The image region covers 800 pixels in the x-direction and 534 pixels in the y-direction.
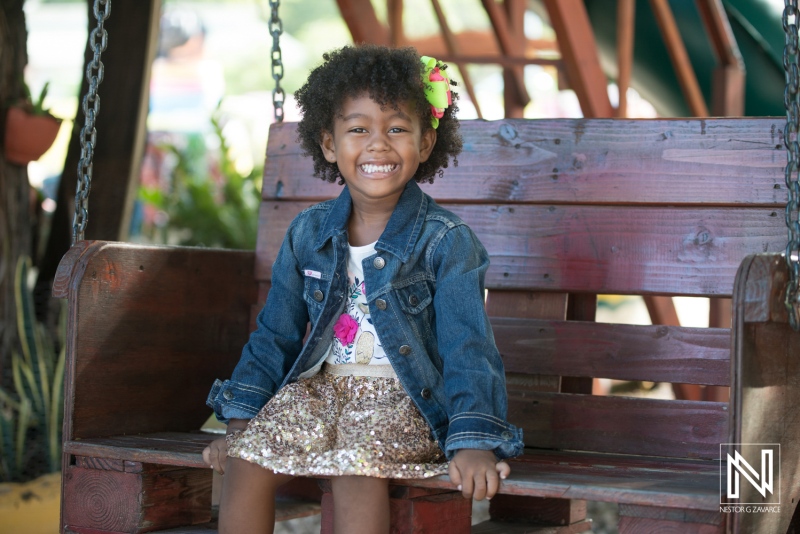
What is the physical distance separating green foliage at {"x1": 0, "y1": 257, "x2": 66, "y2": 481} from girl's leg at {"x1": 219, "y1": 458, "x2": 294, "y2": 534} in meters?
2.51

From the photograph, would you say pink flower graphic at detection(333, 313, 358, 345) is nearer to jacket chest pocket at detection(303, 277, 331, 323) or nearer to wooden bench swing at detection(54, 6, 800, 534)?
jacket chest pocket at detection(303, 277, 331, 323)

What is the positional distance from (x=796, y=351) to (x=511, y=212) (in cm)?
95

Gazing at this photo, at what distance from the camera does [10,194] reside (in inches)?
176

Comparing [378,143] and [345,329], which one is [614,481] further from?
[378,143]

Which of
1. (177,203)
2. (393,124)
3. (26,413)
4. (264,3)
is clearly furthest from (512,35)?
(264,3)

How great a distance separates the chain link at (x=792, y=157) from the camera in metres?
1.99

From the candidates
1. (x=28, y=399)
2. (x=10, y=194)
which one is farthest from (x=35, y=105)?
(x=28, y=399)

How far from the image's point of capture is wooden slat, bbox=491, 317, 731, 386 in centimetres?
264

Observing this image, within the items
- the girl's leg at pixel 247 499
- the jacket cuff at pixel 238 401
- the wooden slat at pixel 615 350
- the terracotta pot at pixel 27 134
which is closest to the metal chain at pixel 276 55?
the wooden slat at pixel 615 350

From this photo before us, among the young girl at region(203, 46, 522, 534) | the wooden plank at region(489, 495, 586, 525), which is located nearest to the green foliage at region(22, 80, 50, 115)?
the young girl at region(203, 46, 522, 534)

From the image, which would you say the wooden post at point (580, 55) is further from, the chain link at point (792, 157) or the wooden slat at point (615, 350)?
the chain link at point (792, 157)

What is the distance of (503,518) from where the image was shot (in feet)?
9.59

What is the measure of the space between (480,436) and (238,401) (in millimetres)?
628

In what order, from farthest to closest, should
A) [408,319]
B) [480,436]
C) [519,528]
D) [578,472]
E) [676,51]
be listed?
1. [676,51]
2. [519,528]
3. [408,319]
4. [578,472]
5. [480,436]
